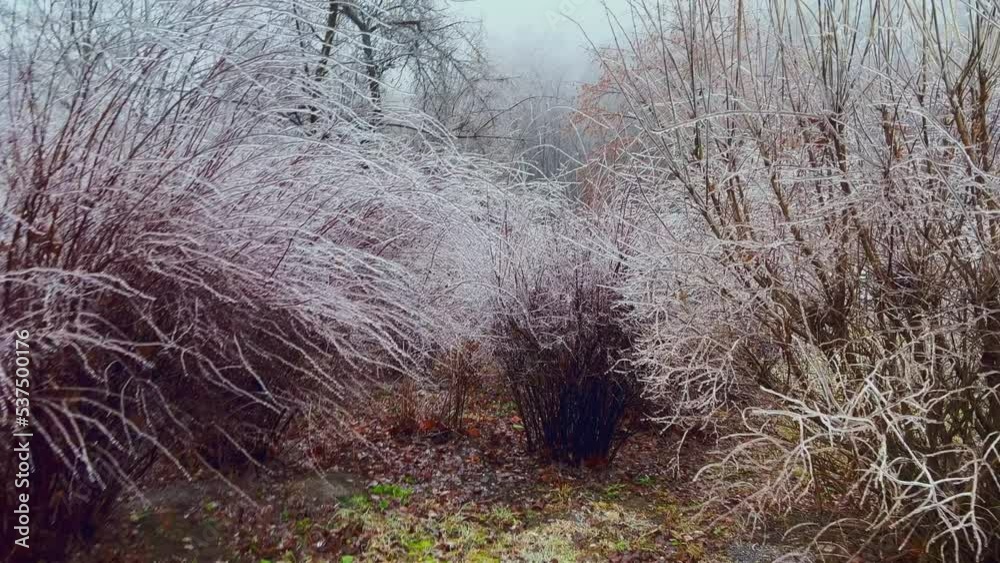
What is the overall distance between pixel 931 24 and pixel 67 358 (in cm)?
378

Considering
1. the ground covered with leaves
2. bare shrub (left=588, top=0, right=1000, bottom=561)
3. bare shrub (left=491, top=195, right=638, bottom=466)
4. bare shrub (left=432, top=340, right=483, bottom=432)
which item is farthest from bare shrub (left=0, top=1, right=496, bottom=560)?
bare shrub (left=432, top=340, right=483, bottom=432)

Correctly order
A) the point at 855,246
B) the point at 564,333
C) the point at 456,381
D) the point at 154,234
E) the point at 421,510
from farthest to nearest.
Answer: the point at 456,381 < the point at 564,333 < the point at 421,510 < the point at 855,246 < the point at 154,234

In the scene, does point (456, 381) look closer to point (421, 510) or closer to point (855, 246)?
point (421, 510)

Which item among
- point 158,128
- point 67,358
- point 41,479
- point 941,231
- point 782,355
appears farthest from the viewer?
point 782,355

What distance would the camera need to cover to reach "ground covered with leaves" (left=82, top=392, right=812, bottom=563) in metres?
3.28

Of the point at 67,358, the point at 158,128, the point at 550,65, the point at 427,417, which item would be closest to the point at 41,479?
the point at 67,358

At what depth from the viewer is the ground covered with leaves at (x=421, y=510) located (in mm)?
3281

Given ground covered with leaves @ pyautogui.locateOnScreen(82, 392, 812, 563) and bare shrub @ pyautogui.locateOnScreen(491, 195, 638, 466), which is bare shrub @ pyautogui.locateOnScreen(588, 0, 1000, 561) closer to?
ground covered with leaves @ pyautogui.locateOnScreen(82, 392, 812, 563)

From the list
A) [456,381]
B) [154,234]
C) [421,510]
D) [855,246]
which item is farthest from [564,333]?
[154,234]

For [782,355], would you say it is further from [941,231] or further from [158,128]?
[158,128]

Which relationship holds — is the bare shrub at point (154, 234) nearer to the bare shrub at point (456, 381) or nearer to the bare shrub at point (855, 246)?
the bare shrub at point (855, 246)

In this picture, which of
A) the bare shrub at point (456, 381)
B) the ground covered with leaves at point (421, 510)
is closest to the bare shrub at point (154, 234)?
the ground covered with leaves at point (421, 510)

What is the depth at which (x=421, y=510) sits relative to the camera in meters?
4.24

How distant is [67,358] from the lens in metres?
2.01
